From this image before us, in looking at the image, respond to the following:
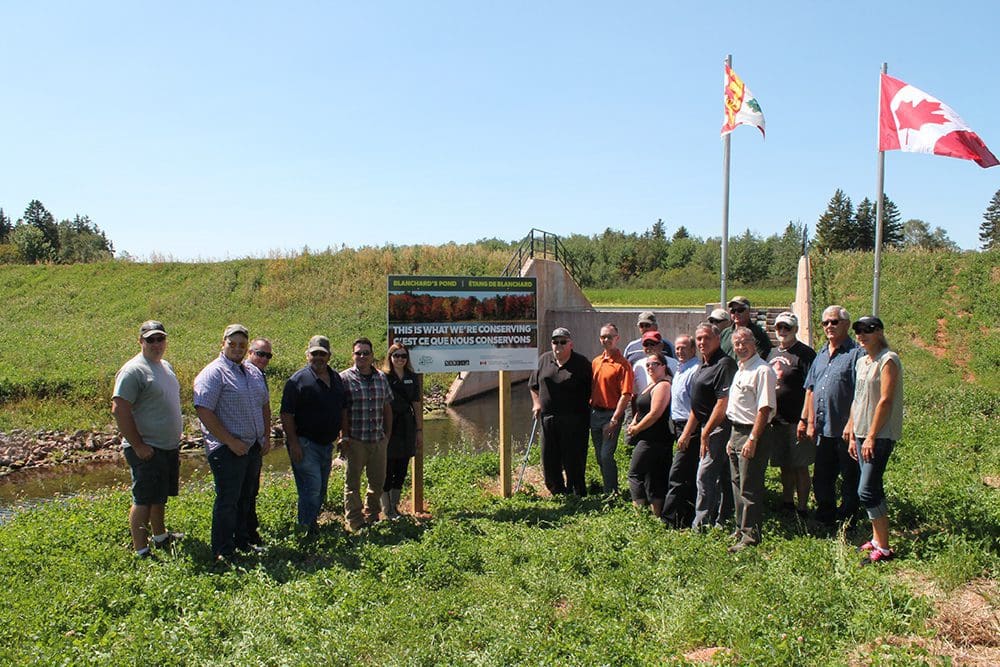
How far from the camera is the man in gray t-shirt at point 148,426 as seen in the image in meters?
6.09

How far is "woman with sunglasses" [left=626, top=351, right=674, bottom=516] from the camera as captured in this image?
684 cm

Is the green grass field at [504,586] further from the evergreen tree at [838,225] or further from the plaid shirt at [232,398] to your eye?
the evergreen tree at [838,225]

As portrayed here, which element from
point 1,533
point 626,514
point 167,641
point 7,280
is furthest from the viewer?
point 7,280

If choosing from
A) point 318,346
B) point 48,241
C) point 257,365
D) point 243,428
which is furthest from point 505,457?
point 48,241

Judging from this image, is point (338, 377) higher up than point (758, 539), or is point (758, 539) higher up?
point (338, 377)

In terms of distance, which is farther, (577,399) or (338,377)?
(577,399)

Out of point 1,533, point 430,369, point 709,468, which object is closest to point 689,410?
point 709,468

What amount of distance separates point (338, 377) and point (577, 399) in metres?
2.56

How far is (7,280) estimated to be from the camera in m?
34.6

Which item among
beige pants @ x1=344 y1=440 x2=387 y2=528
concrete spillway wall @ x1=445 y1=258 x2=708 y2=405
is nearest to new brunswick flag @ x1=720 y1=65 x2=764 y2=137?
beige pants @ x1=344 y1=440 x2=387 y2=528

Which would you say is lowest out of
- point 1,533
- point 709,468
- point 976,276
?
point 1,533

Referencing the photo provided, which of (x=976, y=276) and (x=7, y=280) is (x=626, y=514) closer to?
(x=976, y=276)

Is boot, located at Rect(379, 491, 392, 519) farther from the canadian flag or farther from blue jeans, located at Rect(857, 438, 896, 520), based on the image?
the canadian flag

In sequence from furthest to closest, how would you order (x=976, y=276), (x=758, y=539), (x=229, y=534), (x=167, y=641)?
(x=976, y=276), (x=229, y=534), (x=758, y=539), (x=167, y=641)
